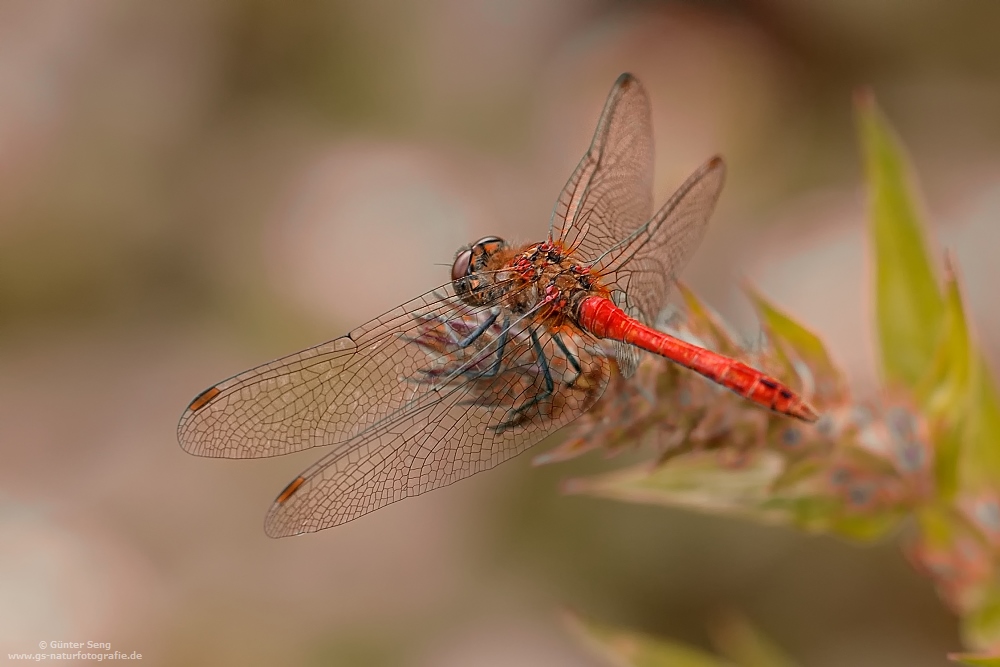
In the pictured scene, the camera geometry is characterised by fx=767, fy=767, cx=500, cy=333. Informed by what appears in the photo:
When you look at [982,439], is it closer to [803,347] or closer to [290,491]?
[803,347]

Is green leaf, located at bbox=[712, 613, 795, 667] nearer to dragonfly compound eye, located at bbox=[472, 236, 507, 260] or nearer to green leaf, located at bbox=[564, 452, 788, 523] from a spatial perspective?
green leaf, located at bbox=[564, 452, 788, 523]

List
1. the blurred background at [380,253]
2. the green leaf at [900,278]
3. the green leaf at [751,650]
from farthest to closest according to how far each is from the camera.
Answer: the blurred background at [380,253] < the green leaf at [751,650] < the green leaf at [900,278]

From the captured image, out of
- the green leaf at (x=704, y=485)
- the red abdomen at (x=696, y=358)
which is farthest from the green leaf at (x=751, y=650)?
the red abdomen at (x=696, y=358)

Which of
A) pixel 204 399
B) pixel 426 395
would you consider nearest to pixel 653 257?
pixel 426 395

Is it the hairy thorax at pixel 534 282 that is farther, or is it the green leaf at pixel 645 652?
the green leaf at pixel 645 652

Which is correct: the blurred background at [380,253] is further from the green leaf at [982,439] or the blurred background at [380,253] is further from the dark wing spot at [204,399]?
the dark wing spot at [204,399]

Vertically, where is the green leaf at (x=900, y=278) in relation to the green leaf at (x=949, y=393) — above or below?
above
